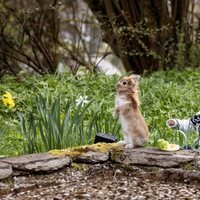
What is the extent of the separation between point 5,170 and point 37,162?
7.6 inches

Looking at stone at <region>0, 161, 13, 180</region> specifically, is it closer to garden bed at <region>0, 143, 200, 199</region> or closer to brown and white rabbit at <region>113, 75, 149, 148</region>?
garden bed at <region>0, 143, 200, 199</region>

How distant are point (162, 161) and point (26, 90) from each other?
3703 mm

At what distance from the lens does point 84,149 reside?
13.0 feet

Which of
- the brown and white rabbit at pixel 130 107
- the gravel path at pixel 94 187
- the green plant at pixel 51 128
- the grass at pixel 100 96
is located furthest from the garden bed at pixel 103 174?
the grass at pixel 100 96

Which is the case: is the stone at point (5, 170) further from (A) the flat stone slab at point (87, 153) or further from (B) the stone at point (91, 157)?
(B) the stone at point (91, 157)

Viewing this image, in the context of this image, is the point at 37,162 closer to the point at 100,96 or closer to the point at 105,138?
the point at 105,138

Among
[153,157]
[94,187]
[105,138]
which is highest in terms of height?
[105,138]

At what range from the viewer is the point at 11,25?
456 inches

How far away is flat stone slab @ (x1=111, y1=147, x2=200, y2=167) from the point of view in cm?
384

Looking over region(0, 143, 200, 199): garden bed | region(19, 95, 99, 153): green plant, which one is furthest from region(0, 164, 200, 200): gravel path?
region(19, 95, 99, 153): green plant

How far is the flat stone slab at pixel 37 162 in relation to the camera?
3703mm

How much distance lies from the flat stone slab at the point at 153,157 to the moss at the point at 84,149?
0.05 metres

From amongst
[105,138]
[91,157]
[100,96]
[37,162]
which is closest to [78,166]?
[91,157]

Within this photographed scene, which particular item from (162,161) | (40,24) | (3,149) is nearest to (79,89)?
(40,24)
